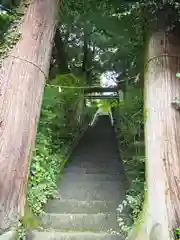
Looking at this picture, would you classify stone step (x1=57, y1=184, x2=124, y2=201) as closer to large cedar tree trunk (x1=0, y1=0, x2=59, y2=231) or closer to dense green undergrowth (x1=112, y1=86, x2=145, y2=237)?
dense green undergrowth (x1=112, y1=86, x2=145, y2=237)

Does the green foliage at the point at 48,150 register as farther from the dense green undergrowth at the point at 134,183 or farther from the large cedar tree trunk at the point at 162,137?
the large cedar tree trunk at the point at 162,137

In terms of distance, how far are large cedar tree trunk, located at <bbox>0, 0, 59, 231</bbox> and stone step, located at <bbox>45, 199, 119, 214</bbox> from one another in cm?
95

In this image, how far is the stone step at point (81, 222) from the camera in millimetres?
3273

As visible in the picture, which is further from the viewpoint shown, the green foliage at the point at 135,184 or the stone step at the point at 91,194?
the stone step at the point at 91,194

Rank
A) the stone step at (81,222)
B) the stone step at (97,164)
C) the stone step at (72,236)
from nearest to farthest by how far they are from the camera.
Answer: the stone step at (72,236) → the stone step at (81,222) → the stone step at (97,164)

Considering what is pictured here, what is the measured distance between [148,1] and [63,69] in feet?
13.6

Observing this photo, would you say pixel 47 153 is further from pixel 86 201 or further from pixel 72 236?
pixel 72 236

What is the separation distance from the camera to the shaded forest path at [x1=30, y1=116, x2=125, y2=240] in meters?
3.17

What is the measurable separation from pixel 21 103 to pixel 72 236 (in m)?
1.57

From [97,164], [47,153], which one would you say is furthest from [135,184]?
[97,164]

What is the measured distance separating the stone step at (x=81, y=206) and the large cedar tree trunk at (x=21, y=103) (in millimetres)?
949

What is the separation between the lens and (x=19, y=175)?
2828 millimetres

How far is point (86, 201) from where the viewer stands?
3791 mm

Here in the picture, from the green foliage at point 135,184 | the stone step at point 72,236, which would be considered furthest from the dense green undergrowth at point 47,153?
the green foliage at point 135,184
